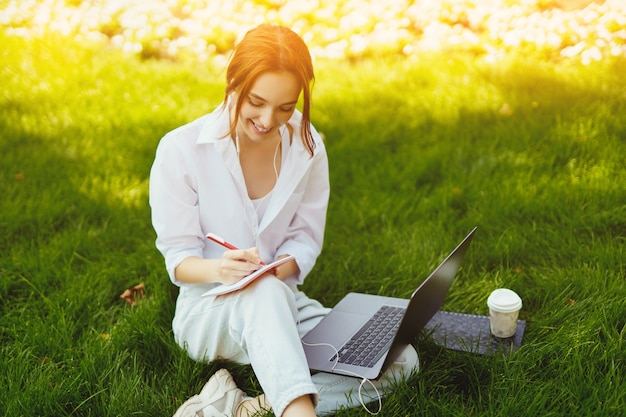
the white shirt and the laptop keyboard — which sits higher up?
the white shirt

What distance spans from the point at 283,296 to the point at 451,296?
3.45ft

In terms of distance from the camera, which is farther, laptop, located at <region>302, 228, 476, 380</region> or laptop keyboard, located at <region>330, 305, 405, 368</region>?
laptop keyboard, located at <region>330, 305, 405, 368</region>

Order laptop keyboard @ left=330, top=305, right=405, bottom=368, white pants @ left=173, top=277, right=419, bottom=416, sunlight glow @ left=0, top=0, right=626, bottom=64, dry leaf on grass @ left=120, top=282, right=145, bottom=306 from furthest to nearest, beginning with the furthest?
sunlight glow @ left=0, top=0, right=626, bottom=64, dry leaf on grass @ left=120, top=282, right=145, bottom=306, laptop keyboard @ left=330, top=305, right=405, bottom=368, white pants @ left=173, top=277, right=419, bottom=416

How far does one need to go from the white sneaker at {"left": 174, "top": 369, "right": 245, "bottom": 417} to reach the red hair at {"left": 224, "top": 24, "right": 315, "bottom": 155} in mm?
945

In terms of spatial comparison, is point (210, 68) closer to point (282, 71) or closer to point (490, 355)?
point (282, 71)

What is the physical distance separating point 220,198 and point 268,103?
45 centimetres

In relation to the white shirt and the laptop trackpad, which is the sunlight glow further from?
the laptop trackpad

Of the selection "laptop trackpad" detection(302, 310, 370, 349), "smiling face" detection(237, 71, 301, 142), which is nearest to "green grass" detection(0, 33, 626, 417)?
"laptop trackpad" detection(302, 310, 370, 349)

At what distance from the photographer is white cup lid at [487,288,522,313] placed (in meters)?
2.74

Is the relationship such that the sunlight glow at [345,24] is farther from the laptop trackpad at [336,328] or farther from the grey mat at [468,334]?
the laptop trackpad at [336,328]

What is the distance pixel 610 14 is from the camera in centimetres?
535

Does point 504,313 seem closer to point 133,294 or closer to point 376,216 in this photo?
point 376,216

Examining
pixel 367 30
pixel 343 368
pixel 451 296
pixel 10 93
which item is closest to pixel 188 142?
pixel 343 368

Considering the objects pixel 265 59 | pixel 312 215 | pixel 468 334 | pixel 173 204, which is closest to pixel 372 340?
pixel 468 334
